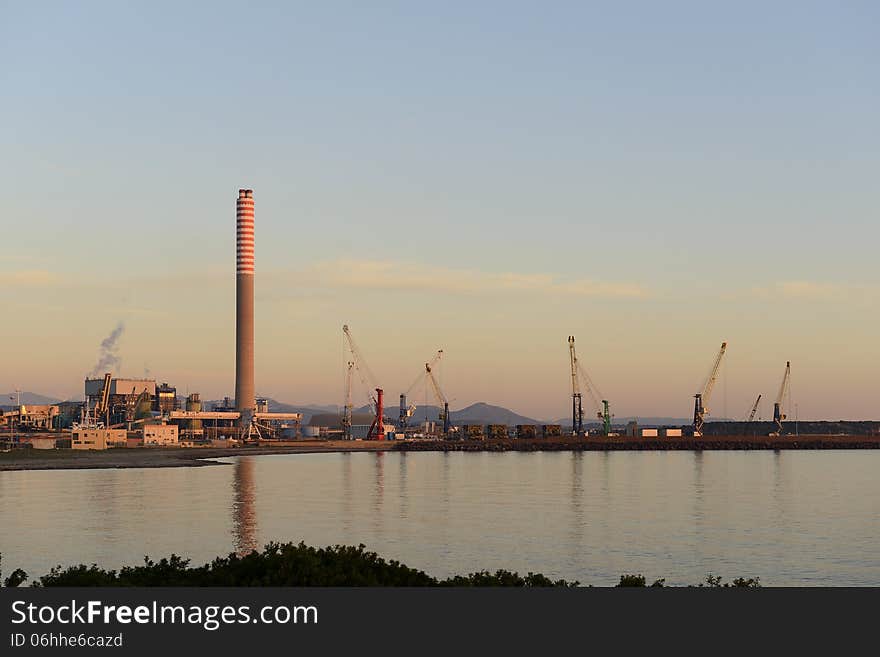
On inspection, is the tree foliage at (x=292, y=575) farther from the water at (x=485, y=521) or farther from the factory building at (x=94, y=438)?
the factory building at (x=94, y=438)

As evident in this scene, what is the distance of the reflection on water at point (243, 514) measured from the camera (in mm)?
60412

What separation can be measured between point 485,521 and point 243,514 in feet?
62.3

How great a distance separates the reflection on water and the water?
0.20 metres

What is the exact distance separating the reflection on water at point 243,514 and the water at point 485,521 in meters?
0.20

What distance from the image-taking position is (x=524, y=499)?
9562 centimetres

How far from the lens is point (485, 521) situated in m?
74.4

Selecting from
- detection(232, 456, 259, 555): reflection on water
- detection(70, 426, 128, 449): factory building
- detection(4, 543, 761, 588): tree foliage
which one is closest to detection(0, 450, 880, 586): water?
detection(232, 456, 259, 555): reflection on water

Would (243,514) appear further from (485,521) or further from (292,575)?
(292,575)

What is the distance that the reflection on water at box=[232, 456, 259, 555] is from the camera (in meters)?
60.4

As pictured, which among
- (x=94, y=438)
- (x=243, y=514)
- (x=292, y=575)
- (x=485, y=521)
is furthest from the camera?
(x=94, y=438)

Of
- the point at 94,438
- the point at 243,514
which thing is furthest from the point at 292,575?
the point at 94,438
